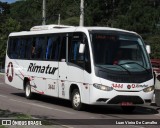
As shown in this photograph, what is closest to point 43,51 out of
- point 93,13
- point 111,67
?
point 111,67

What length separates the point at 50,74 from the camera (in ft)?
63.1

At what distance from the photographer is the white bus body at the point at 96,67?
15.8 m

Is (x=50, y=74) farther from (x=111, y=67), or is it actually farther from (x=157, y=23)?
(x=157, y=23)

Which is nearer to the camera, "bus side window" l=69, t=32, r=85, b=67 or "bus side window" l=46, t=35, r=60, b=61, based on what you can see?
"bus side window" l=69, t=32, r=85, b=67

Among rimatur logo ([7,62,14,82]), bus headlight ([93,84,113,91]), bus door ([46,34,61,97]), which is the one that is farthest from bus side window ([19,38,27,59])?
bus headlight ([93,84,113,91])

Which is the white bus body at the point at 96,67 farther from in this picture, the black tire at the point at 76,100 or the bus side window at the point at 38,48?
the bus side window at the point at 38,48

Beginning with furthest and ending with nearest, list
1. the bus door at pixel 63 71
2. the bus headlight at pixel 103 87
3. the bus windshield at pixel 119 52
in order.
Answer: the bus door at pixel 63 71 < the bus windshield at pixel 119 52 < the bus headlight at pixel 103 87

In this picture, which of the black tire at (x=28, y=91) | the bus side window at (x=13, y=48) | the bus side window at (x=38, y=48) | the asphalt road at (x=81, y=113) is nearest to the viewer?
the asphalt road at (x=81, y=113)

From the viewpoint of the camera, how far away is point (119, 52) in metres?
16.5

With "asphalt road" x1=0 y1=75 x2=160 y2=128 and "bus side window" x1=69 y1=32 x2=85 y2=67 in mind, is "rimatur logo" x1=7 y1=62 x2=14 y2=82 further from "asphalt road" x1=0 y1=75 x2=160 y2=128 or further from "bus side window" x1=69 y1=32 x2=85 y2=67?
"bus side window" x1=69 y1=32 x2=85 y2=67

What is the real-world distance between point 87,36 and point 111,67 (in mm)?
1370

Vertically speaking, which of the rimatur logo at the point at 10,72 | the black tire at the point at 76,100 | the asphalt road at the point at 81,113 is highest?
the rimatur logo at the point at 10,72

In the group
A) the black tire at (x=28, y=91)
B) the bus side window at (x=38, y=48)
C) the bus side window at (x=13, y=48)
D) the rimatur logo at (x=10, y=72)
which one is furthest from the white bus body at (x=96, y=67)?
the rimatur logo at (x=10, y=72)

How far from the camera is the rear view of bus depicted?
15742 millimetres
